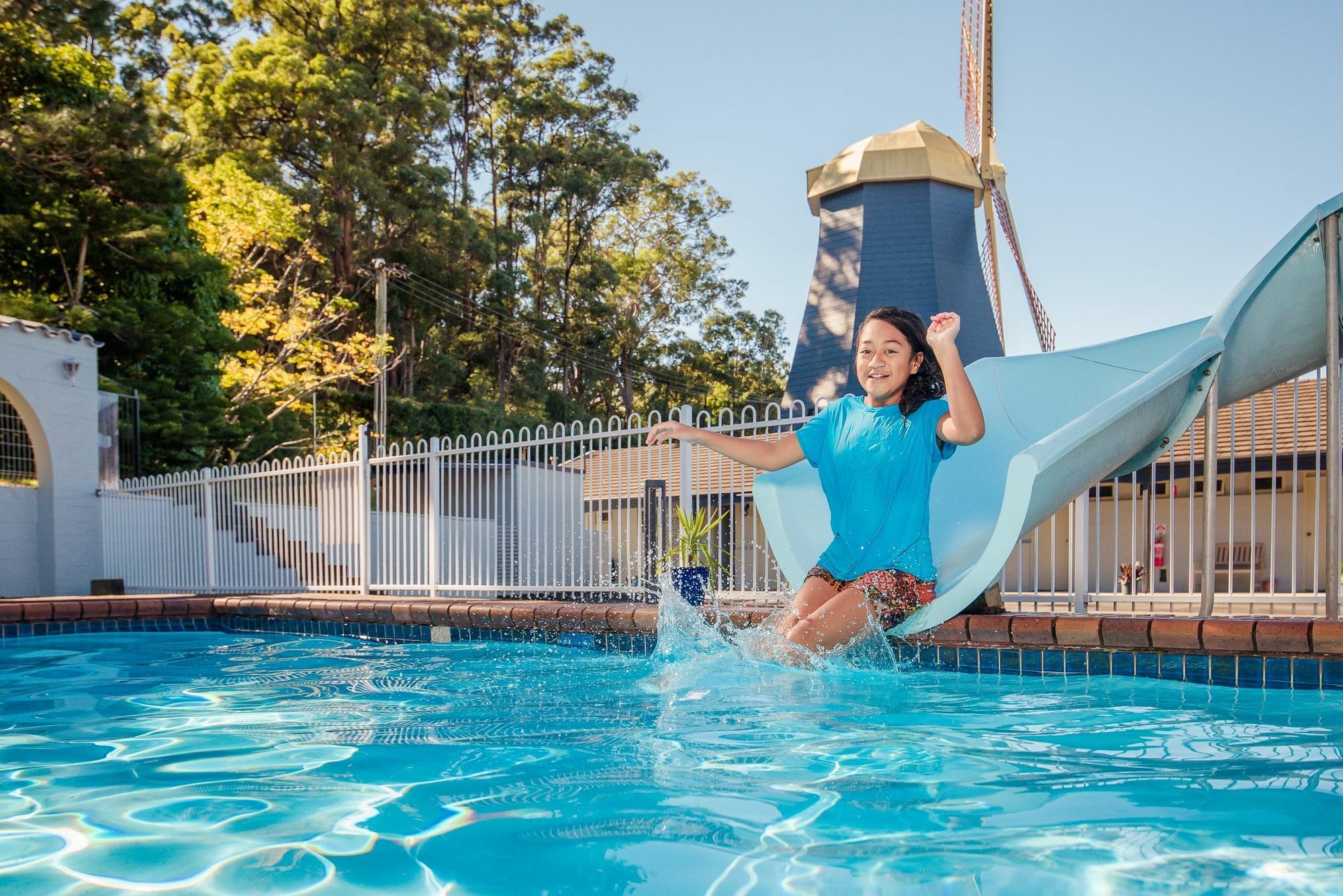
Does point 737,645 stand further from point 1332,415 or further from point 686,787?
point 1332,415

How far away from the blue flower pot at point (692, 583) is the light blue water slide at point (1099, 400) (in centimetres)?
153

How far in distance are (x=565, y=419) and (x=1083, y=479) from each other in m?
28.9

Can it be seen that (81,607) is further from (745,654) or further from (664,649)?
(745,654)

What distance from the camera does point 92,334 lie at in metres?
14.7

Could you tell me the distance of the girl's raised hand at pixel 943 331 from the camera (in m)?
3.57

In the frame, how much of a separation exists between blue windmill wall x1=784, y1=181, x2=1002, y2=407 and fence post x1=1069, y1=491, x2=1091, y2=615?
990cm

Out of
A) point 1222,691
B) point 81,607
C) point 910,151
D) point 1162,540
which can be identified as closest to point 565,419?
point 910,151

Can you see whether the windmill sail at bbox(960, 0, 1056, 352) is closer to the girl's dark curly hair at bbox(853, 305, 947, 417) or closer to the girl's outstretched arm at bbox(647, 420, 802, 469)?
the girl's outstretched arm at bbox(647, 420, 802, 469)

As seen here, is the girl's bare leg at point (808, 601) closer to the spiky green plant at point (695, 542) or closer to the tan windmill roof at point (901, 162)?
the spiky green plant at point (695, 542)

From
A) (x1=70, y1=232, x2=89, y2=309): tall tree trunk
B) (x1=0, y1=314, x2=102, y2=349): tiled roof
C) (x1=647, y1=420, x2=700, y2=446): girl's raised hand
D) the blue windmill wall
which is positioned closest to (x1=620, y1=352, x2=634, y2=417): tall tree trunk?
the blue windmill wall

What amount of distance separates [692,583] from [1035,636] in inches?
90.5

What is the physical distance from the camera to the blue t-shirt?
4074 millimetres

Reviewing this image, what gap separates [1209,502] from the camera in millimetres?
4727

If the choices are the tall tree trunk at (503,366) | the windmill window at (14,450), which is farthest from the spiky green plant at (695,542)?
the tall tree trunk at (503,366)
